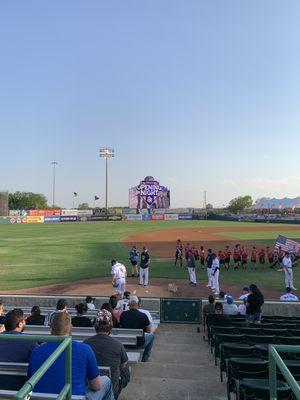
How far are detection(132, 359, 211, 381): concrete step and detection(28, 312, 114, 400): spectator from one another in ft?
9.12

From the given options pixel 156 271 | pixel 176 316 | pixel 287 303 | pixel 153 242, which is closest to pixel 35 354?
pixel 176 316

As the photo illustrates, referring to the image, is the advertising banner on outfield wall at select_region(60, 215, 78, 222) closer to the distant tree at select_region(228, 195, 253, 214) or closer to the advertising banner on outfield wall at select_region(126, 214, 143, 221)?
the advertising banner on outfield wall at select_region(126, 214, 143, 221)

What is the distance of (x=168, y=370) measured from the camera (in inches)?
277

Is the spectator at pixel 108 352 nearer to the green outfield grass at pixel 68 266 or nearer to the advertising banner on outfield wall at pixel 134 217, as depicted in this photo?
the green outfield grass at pixel 68 266

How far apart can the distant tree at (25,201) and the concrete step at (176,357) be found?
14091 centimetres

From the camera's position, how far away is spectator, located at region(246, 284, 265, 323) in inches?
417

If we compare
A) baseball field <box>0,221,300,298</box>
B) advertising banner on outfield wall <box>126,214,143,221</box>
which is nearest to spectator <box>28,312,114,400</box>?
baseball field <box>0,221,300,298</box>

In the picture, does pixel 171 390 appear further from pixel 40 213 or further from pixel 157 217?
pixel 40 213

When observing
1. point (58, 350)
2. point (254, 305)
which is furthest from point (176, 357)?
point (58, 350)

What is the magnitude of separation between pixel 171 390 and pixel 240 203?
6725 inches

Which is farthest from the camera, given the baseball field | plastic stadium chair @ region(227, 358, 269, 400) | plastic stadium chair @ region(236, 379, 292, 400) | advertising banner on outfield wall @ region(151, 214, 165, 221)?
advertising banner on outfield wall @ region(151, 214, 165, 221)

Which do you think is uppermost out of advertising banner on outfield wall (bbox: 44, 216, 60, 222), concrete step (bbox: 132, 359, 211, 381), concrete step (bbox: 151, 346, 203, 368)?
advertising banner on outfield wall (bbox: 44, 216, 60, 222)

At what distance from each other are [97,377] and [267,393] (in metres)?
1.90

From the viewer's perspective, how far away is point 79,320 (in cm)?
762
